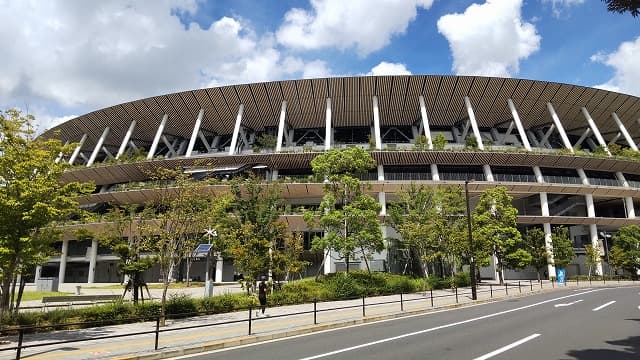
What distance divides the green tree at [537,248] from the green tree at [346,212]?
24289 mm

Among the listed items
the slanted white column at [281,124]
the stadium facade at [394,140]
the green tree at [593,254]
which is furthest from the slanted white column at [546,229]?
the slanted white column at [281,124]

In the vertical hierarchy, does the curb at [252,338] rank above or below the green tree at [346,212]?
below

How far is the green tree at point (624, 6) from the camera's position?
5.82m

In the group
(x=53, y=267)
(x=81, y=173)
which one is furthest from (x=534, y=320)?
(x=53, y=267)

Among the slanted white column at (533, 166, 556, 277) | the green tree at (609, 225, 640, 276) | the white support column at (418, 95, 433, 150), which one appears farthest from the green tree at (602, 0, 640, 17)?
the green tree at (609, 225, 640, 276)

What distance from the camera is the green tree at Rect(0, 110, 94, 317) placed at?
12773 mm

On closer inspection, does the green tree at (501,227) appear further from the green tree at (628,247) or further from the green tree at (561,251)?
the green tree at (628,247)

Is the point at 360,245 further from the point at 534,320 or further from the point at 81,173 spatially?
the point at 81,173

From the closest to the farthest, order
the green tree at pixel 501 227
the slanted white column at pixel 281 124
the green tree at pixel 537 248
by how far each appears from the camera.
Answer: the green tree at pixel 501 227 < the green tree at pixel 537 248 < the slanted white column at pixel 281 124

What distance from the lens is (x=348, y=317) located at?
15.5 metres

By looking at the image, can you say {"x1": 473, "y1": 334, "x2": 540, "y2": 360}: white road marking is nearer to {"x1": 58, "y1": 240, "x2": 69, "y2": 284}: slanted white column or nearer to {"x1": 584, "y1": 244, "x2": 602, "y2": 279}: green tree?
{"x1": 584, "y1": 244, "x2": 602, "y2": 279}: green tree

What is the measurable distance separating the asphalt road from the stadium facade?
80.9ft

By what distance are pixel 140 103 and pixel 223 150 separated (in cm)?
1203

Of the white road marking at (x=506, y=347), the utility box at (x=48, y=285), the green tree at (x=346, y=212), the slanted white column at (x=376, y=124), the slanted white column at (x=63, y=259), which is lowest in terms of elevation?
the utility box at (x=48, y=285)
